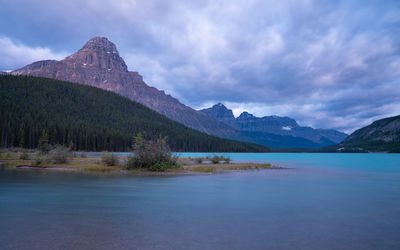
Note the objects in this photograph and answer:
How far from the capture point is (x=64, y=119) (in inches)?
5325

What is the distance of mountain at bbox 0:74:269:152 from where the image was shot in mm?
103688

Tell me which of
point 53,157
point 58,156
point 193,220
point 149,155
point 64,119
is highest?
point 64,119

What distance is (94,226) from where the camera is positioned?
40.3 feet

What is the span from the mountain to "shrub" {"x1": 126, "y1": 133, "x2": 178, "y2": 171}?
32.1 meters

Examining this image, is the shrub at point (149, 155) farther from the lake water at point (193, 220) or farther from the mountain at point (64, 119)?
the mountain at point (64, 119)

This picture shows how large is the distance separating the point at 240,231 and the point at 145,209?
6843 millimetres

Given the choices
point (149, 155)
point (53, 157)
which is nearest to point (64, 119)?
point (53, 157)

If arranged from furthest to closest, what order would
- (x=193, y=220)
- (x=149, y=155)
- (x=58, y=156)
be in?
(x=58, y=156) → (x=149, y=155) → (x=193, y=220)

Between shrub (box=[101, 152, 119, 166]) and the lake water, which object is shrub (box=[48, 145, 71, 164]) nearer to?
shrub (box=[101, 152, 119, 166])

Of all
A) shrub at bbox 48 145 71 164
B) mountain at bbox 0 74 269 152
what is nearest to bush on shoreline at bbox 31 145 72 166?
shrub at bbox 48 145 71 164

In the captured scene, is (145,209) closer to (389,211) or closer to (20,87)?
(389,211)

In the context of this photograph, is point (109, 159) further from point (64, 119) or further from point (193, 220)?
point (64, 119)

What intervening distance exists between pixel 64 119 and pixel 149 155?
367 ft

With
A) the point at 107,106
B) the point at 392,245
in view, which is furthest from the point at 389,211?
the point at 107,106
